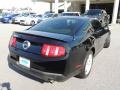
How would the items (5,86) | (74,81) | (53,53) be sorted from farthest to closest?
(74,81) → (5,86) → (53,53)

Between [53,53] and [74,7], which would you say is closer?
[53,53]

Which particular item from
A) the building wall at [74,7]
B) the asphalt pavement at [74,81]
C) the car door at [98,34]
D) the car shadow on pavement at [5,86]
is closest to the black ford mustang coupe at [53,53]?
the asphalt pavement at [74,81]

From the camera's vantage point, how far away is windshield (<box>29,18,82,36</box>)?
4492 millimetres

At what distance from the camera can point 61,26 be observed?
4.75 meters

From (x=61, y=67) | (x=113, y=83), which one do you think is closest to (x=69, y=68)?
(x=61, y=67)

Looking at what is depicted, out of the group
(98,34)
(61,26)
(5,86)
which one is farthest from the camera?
(98,34)

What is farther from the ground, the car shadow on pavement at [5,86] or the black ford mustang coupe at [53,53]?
the black ford mustang coupe at [53,53]

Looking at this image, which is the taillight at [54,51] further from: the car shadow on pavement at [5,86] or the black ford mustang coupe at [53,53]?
the car shadow on pavement at [5,86]

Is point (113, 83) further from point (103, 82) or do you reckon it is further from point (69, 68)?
point (69, 68)

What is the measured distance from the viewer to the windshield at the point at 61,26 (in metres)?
4.49

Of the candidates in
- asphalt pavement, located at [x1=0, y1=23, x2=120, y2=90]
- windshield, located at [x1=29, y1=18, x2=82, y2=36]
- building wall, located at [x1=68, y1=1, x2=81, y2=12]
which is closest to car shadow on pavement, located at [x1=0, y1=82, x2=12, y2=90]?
asphalt pavement, located at [x1=0, y1=23, x2=120, y2=90]

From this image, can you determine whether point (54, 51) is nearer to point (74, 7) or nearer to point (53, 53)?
point (53, 53)

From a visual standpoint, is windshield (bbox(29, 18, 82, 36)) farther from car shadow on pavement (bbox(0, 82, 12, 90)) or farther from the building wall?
the building wall

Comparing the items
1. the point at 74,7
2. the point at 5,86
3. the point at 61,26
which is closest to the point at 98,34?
the point at 61,26
